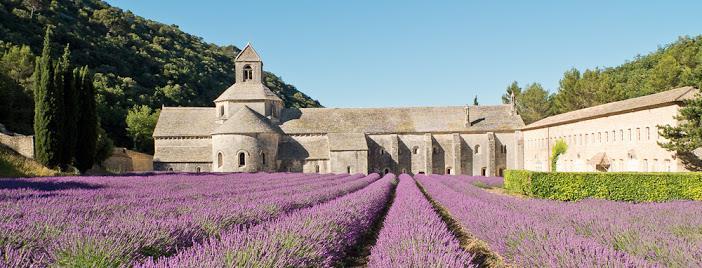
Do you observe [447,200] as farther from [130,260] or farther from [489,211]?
[130,260]

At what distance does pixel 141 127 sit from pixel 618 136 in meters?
43.5

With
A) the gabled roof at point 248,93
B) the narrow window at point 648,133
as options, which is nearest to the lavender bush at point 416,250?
the narrow window at point 648,133

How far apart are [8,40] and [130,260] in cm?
6363

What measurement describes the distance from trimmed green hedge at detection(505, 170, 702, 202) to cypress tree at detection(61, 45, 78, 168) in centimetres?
2112

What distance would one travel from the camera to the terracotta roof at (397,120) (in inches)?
1833

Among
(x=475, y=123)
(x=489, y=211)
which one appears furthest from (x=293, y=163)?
(x=489, y=211)

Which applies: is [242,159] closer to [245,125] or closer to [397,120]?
[245,125]

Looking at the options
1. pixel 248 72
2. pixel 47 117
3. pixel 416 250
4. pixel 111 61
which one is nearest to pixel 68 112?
pixel 47 117

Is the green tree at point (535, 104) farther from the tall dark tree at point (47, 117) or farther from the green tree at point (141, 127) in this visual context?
the tall dark tree at point (47, 117)

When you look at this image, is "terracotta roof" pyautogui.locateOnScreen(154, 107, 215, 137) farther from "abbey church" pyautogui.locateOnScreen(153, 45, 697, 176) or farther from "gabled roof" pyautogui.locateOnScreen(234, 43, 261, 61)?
"gabled roof" pyautogui.locateOnScreen(234, 43, 261, 61)

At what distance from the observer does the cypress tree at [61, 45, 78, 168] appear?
24406 mm

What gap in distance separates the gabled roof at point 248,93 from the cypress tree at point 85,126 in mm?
18739

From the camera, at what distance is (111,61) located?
69.6 metres

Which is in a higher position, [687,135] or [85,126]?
[85,126]
